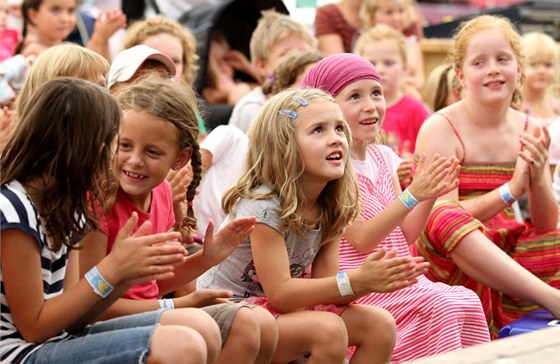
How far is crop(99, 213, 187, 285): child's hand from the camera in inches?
92.4

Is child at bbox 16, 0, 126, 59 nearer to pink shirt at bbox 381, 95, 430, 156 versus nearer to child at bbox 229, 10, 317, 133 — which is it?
child at bbox 229, 10, 317, 133

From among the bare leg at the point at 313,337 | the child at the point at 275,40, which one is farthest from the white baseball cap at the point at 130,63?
the child at the point at 275,40

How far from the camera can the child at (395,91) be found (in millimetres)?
5156

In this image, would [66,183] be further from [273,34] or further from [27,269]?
[273,34]

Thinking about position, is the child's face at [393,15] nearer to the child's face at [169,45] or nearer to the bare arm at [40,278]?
the child's face at [169,45]

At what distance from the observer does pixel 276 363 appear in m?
3.02

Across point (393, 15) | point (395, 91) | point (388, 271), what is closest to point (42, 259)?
point (388, 271)

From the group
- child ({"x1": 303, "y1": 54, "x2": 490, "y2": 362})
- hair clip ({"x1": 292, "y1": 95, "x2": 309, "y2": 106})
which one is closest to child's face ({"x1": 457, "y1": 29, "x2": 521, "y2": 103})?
child ({"x1": 303, "y1": 54, "x2": 490, "y2": 362})

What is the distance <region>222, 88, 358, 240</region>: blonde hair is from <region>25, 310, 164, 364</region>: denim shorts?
0.80 meters

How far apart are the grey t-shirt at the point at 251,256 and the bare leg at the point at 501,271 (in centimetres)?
81

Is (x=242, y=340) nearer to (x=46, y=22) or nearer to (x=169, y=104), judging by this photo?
(x=169, y=104)

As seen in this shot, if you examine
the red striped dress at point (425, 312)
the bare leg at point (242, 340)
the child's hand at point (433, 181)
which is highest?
the child's hand at point (433, 181)

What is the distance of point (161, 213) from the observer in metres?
3.05

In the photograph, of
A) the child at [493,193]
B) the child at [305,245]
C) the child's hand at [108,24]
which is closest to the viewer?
the child at [305,245]
